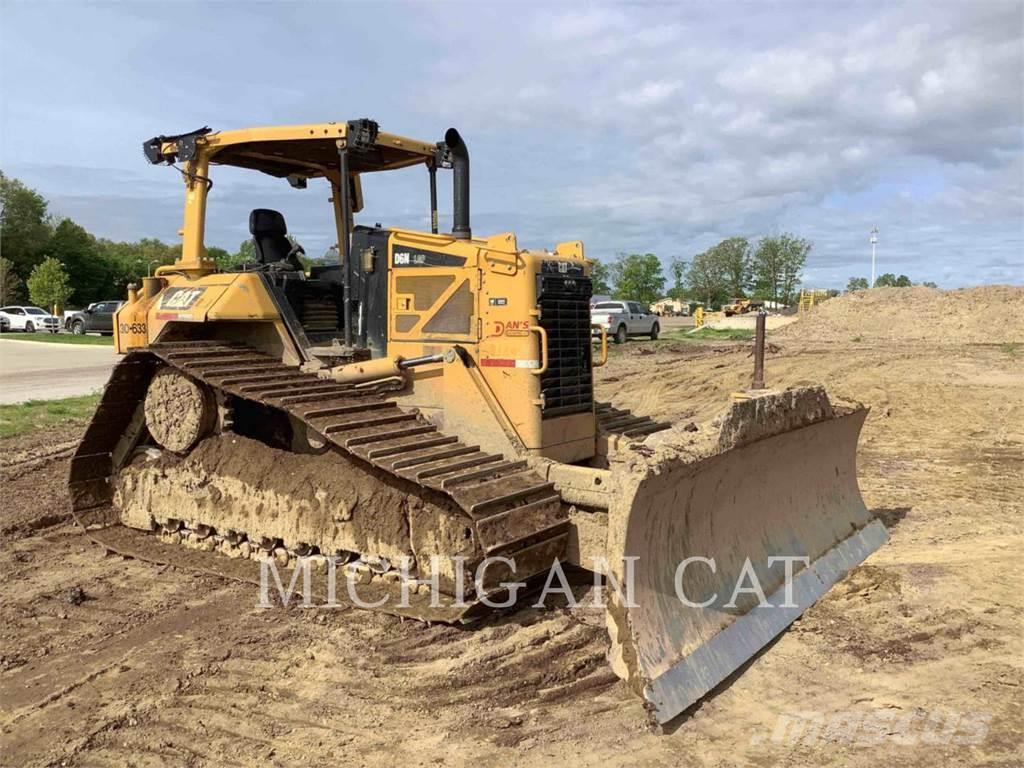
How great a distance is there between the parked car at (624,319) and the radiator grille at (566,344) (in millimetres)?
22986

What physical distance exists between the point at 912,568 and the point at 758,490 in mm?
1285

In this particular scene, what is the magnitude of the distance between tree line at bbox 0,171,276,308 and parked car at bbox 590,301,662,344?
2561 cm

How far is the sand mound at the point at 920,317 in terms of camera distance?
29812 millimetres

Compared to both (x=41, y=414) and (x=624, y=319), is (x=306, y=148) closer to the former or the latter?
(x=41, y=414)

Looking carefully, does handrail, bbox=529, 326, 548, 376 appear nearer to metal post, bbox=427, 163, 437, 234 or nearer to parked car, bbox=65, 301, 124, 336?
metal post, bbox=427, 163, 437, 234

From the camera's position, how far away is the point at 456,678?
4.06 m

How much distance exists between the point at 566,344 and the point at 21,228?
53.2 metres

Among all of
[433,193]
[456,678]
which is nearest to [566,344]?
[433,193]

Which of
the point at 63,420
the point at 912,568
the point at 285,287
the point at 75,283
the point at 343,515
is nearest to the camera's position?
the point at 343,515

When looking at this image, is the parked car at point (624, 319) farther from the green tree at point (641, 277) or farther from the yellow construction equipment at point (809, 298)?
the green tree at point (641, 277)

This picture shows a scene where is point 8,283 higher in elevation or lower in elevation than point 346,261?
higher

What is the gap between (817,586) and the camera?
5.18 m

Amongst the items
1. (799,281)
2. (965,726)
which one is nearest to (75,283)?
(965,726)

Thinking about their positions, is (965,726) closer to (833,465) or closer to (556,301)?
(833,465)
